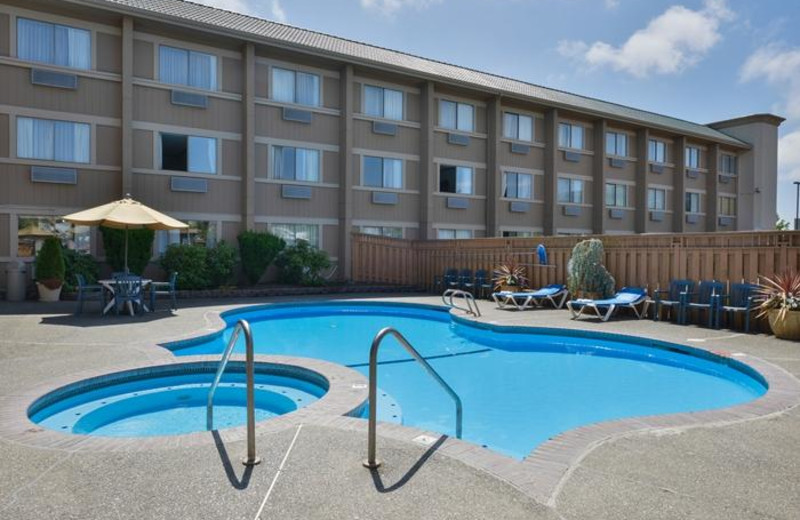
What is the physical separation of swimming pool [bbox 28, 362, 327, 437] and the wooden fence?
917 centimetres

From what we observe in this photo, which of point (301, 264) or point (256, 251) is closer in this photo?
point (256, 251)

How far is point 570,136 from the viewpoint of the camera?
87.0 feet

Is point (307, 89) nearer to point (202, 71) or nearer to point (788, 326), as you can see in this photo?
point (202, 71)

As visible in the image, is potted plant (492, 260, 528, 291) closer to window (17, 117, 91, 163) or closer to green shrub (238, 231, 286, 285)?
green shrub (238, 231, 286, 285)

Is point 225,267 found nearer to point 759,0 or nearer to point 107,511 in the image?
point 107,511

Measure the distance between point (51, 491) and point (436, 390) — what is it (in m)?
4.90

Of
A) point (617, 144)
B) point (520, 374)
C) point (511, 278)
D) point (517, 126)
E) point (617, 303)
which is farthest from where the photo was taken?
point (617, 144)

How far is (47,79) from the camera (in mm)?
16031

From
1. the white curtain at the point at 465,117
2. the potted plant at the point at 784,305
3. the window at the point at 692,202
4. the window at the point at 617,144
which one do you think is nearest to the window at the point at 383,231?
the white curtain at the point at 465,117

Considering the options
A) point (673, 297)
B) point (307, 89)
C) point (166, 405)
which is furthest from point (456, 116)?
point (166, 405)

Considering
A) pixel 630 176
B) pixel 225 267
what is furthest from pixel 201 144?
pixel 630 176

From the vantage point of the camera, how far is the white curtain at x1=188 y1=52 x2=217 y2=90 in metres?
18.2

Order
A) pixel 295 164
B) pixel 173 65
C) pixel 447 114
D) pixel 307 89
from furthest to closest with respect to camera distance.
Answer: pixel 447 114 < pixel 307 89 < pixel 295 164 < pixel 173 65

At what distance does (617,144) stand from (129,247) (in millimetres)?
23489
